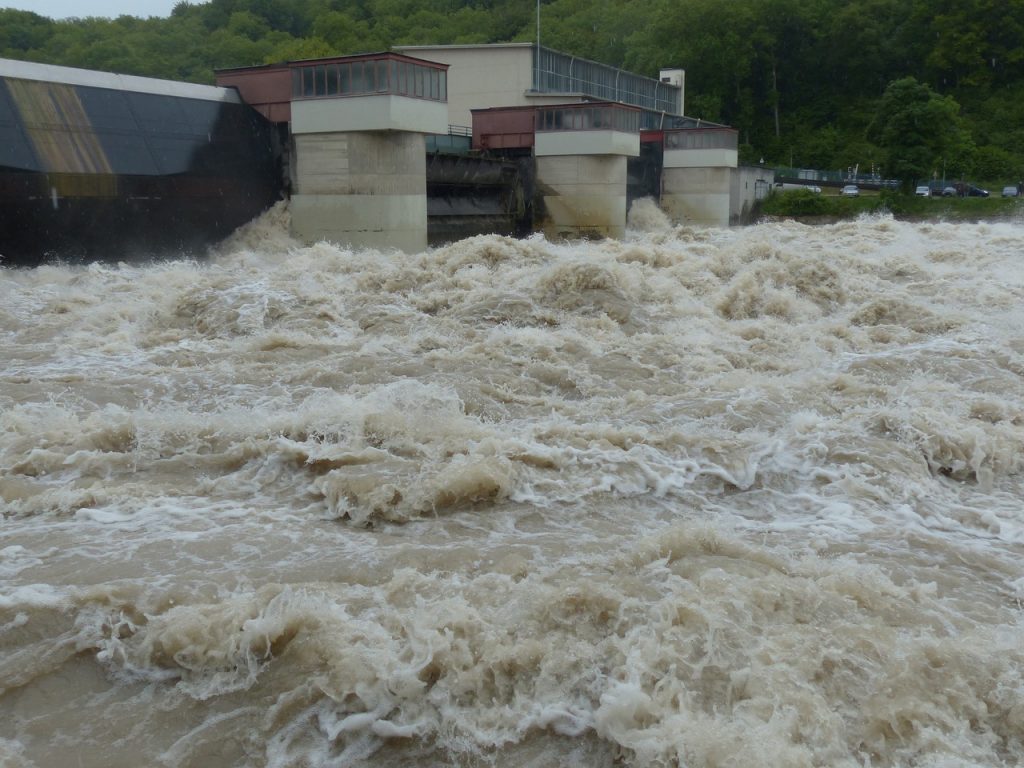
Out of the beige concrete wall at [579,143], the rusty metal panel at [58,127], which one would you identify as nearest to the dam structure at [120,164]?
the rusty metal panel at [58,127]

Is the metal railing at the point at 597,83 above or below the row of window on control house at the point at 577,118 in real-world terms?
above

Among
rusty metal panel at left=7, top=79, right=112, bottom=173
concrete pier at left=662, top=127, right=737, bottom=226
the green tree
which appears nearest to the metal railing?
concrete pier at left=662, top=127, right=737, bottom=226

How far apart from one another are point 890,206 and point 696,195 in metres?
12.4

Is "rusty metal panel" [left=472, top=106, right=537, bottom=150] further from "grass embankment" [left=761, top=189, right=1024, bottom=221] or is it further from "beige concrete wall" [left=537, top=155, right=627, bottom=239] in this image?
"grass embankment" [left=761, top=189, right=1024, bottom=221]

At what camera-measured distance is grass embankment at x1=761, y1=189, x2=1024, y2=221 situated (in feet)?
147

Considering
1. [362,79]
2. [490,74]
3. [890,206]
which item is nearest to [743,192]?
[890,206]

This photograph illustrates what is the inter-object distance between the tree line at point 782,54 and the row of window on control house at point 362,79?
3247cm

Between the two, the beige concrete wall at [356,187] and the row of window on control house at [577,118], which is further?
the row of window on control house at [577,118]

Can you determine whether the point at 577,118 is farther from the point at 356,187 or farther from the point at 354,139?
the point at 356,187

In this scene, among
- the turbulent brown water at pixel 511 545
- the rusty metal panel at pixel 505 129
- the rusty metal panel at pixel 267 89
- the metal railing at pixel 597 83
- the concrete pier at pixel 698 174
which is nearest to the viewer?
the turbulent brown water at pixel 511 545

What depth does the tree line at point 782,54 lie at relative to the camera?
56031 mm

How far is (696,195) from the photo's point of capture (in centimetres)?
4019

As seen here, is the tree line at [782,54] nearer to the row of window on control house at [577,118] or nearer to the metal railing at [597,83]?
the metal railing at [597,83]

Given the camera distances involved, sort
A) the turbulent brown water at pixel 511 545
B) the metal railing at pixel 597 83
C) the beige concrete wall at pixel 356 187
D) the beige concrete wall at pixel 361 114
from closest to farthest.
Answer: the turbulent brown water at pixel 511 545, the beige concrete wall at pixel 361 114, the beige concrete wall at pixel 356 187, the metal railing at pixel 597 83
